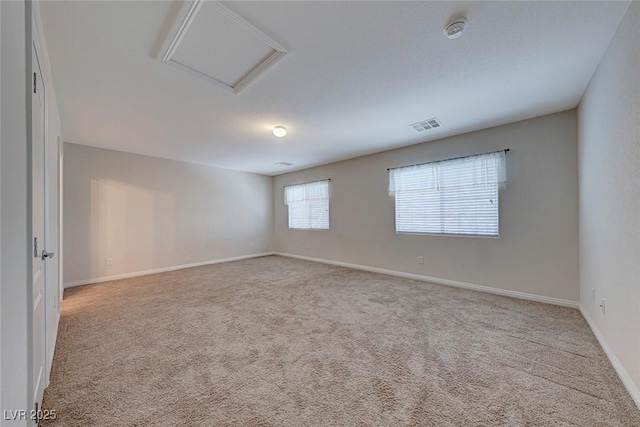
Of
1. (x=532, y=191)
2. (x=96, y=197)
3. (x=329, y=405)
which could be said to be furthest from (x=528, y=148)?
(x=96, y=197)

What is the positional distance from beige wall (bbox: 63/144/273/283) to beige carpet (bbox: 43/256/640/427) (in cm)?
122

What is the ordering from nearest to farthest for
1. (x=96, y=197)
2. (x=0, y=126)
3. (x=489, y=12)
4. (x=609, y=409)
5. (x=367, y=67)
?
1. (x=0, y=126)
2. (x=609, y=409)
3. (x=489, y=12)
4. (x=367, y=67)
5. (x=96, y=197)

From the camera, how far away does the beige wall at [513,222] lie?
297 centimetres

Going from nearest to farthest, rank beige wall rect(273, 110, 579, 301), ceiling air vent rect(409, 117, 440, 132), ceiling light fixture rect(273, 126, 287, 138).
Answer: beige wall rect(273, 110, 579, 301), ceiling air vent rect(409, 117, 440, 132), ceiling light fixture rect(273, 126, 287, 138)

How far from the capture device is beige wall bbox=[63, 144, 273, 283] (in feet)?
13.5

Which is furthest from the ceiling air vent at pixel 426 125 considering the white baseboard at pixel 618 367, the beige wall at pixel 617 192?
the white baseboard at pixel 618 367

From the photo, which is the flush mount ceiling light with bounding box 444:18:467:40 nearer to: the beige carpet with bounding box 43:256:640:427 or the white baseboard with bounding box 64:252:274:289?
the beige carpet with bounding box 43:256:640:427

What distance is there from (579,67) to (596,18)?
697mm

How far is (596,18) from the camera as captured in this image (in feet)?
5.24

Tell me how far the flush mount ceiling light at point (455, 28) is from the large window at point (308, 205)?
4068 mm

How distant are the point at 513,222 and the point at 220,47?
3895 mm

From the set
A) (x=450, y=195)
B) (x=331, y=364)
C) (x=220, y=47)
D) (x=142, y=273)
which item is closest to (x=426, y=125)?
(x=450, y=195)

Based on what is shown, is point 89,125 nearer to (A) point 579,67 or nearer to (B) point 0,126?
(B) point 0,126

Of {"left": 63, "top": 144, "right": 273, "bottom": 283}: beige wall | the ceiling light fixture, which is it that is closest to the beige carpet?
{"left": 63, "top": 144, "right": 273, "bottom": 283}: beige wall
